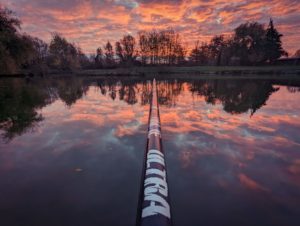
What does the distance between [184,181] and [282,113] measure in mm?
8542

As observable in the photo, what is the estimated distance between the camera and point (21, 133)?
6.23 meters

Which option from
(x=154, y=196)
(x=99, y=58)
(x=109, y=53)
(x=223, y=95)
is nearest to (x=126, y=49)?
(x=109, y=53)

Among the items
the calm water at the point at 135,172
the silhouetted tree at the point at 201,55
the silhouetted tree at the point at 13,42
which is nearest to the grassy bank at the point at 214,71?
the silhouetted tree at the point at 201,55

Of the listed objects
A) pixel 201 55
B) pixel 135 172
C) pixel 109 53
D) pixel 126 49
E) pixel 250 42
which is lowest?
pixel 135 172

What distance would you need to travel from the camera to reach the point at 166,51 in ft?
256

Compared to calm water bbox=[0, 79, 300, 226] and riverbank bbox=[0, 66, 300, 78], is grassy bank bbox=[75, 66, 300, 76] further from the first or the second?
calm water bbox=[0, 79, 300, 226]

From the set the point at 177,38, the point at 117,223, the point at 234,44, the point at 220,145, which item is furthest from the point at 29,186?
the point at 177,38

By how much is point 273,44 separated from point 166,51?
3699 cm

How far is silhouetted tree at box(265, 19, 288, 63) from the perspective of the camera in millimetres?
59281

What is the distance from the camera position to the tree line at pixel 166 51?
6012cm

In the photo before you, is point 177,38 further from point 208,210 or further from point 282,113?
point 208,210

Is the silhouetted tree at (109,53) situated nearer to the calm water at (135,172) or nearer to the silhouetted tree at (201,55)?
the silhouetted tree at (201,55)

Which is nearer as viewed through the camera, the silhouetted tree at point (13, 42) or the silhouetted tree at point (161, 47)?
the silhouetted tree at point (13, 42)

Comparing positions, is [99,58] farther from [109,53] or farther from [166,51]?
[166,51]
